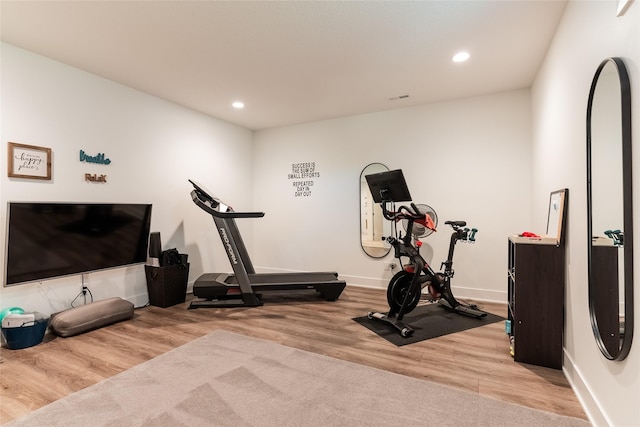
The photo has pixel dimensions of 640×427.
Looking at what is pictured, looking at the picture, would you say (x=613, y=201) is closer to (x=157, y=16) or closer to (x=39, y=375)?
(x=157, y=16)

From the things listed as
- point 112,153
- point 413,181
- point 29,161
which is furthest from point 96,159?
point 413,181

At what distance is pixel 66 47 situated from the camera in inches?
115

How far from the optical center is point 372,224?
4.86 metres

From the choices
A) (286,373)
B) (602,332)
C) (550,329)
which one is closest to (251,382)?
(286,373)

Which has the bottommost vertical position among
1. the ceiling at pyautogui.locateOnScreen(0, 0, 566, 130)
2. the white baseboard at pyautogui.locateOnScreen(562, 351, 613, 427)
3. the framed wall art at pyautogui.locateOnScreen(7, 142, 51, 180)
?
the white baseboard at pyautogui.locateOnScreen(562, 351, 613, 427)

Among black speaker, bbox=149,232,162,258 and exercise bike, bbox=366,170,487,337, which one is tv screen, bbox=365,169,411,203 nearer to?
exercise bike, bbox=366,170,487,337

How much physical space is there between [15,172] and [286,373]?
10.3 feet

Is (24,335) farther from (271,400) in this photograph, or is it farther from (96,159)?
(271,400)

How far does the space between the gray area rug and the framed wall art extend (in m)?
2.23

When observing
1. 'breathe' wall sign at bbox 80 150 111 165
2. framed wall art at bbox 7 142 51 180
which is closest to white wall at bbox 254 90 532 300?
'breathe' wall sign at bbox 80 150 111 165

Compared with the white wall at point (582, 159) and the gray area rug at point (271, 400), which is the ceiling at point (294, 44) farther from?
the gray area rug at point (271, 400)

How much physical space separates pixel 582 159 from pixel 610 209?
0.61 meters

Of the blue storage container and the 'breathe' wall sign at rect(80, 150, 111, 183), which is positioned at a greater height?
the 'breathe' wall sign at rect(80, 150, 111, 183)

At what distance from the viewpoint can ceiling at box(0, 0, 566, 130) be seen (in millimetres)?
2373
